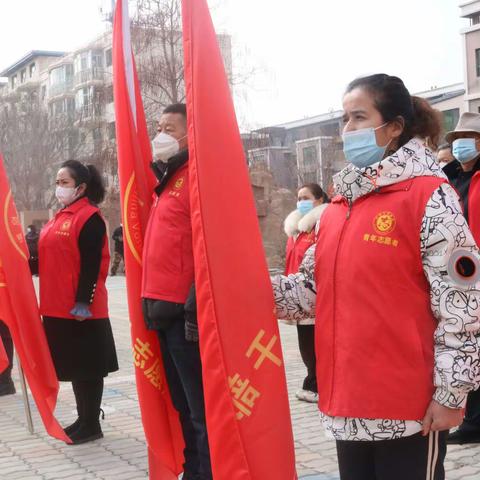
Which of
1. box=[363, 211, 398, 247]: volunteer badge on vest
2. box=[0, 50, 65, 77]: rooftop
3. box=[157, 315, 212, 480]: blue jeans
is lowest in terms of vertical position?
box=[157, 315, 212, 480]: blue jeans

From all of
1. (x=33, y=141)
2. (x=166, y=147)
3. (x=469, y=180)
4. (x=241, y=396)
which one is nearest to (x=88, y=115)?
(x=33, y=141)

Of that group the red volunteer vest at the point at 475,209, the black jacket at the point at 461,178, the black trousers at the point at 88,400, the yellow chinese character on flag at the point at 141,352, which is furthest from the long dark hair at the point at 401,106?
the black trousers at the point at 88,400

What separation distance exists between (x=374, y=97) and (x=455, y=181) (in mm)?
2936

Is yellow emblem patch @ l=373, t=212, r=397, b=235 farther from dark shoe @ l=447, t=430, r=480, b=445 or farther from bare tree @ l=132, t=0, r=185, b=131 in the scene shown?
bare tree @ l=132, t=0, r=185, b=131

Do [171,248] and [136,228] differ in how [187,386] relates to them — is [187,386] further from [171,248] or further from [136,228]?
[136,228]

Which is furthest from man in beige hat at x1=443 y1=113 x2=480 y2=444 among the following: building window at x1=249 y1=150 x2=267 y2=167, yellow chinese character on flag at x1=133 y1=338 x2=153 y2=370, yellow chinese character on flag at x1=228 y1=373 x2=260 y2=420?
building window at x1=249 y1=150 x2=267 y2=167

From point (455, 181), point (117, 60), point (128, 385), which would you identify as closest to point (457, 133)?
point (455, 181)

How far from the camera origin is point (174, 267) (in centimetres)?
372

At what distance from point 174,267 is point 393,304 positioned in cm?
150

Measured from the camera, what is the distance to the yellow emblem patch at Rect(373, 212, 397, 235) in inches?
97.0

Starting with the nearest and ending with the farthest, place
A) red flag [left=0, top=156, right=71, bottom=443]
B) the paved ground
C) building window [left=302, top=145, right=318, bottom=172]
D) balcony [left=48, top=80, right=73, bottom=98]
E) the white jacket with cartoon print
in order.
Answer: the white jacket with cartoon print < the paved ground < red flag [left=0, top=156, right=71, bottom=443] < building window [left=302, top=145, right=318, bottom=172] < balcony [left=48, top=80, right=73, bottom=98]

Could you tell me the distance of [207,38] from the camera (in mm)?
2715

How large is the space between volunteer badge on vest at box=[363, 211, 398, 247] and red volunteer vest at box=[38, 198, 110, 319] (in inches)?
132

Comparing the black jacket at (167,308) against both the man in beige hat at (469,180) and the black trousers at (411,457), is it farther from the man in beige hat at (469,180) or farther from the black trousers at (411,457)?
the man in beige hat at (469,180)
